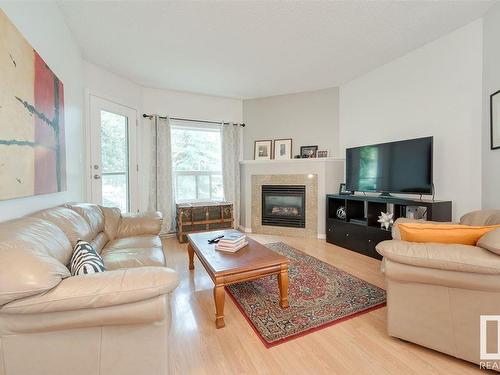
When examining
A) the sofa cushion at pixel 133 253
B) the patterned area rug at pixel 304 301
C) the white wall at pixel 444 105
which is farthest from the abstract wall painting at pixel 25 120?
the white wall at pixel 444 105

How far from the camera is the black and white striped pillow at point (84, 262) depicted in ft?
3.81

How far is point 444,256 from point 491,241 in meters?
0.21

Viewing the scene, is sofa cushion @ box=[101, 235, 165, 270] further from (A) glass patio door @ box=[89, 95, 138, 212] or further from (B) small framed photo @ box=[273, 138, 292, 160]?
(B) small framed photo @ box=[273, 138, 292, 160]

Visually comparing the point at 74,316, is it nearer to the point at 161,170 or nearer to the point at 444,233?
the point at 444,233

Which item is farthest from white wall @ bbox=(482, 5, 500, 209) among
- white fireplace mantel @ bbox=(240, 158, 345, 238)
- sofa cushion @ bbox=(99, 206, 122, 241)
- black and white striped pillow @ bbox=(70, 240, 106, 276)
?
sofa cushion @ bbox=(99, 206, 122, 241)

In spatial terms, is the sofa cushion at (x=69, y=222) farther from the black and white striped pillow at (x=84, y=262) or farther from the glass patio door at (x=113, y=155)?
the glass patio door at (x=113, y=155)


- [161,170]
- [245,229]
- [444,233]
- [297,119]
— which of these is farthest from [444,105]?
[161,170]

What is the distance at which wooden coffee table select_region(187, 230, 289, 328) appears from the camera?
5.40 feet

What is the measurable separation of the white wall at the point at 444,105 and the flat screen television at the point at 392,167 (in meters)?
0.26

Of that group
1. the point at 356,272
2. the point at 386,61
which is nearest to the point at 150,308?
the point at 356,272

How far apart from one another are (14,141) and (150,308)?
128 centimetres

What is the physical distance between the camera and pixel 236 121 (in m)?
4.62

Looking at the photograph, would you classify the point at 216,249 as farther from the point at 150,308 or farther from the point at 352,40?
the point at 352,40

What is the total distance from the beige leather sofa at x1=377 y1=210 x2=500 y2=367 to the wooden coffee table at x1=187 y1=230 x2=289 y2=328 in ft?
2.47
